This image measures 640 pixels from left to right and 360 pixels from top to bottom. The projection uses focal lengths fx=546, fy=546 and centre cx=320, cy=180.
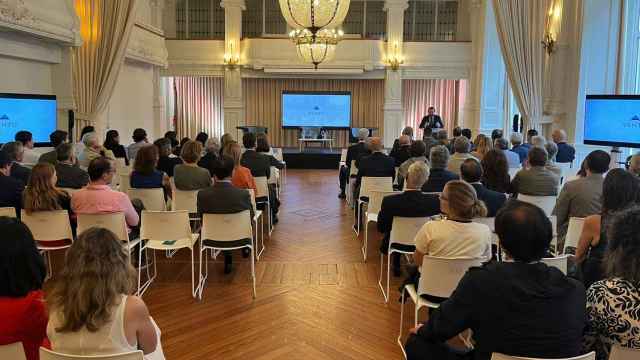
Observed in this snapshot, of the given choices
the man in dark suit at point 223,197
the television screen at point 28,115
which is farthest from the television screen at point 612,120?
the television screen at point 28,115

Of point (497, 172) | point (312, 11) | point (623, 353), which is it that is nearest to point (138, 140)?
point (312, 11)

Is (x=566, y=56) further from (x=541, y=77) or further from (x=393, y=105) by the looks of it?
(x=393, y=105)

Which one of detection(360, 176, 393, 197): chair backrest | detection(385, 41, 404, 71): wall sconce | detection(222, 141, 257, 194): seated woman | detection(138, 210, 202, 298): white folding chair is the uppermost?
detection(385, 41, 404, 71): wall sconce

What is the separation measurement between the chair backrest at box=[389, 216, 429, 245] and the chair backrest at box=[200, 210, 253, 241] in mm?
1257

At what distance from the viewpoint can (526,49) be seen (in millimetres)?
9461

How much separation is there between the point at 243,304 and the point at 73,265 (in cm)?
272

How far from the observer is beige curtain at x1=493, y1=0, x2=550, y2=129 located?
936cm

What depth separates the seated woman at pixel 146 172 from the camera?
5688 mm

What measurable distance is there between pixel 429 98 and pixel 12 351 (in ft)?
54.7

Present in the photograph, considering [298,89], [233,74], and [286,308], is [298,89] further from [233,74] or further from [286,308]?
[286,308]

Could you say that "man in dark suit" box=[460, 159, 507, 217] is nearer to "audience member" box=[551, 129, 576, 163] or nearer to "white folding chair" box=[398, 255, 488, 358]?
"white folding chair" box=[398, 255, 488, 358]

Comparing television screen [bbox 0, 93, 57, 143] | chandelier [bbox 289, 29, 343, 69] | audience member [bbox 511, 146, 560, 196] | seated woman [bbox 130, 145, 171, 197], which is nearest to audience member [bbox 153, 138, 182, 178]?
seated woman [bbox 130, 145, 171, 197]

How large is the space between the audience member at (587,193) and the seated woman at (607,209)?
1150 mm

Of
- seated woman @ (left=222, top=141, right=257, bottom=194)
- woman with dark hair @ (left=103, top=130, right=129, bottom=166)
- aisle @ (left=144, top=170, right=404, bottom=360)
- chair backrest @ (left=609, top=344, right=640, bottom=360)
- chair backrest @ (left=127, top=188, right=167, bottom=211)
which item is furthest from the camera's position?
woman with dark hair @ (left=103, top=130, right=129, bottom=166)
